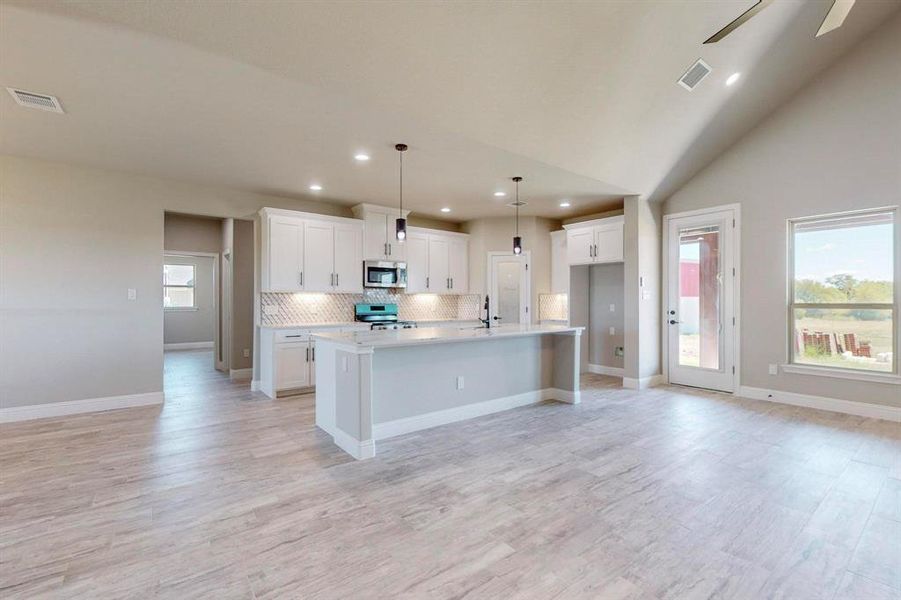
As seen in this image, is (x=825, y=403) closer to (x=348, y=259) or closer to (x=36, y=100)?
(x=348, y=259)

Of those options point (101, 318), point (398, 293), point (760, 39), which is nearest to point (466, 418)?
point (398, 293)

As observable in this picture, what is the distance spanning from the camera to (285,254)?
19.4ft

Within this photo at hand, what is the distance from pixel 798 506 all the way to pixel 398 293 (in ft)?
19.2

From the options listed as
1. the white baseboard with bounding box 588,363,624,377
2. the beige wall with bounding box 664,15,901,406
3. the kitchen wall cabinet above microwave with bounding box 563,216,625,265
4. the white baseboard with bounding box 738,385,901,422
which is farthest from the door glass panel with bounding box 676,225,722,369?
the white baseboard with bounding box 588,363,624,377

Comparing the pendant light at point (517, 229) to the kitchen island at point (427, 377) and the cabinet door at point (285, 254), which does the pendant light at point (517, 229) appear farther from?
the cabinet door at point (285, 254)

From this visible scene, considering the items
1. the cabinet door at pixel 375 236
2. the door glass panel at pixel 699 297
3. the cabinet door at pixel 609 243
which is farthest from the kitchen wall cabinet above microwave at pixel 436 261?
the door glass panel at pixel 699 297

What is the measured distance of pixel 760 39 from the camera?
402 centimetres

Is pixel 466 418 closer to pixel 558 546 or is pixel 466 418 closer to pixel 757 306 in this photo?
pixel 558 546

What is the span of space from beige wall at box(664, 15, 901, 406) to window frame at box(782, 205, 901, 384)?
2.4 inches

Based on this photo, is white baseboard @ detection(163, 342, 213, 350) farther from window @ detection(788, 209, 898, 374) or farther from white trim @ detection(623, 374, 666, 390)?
window @ detection(788, 209, 898, 374)

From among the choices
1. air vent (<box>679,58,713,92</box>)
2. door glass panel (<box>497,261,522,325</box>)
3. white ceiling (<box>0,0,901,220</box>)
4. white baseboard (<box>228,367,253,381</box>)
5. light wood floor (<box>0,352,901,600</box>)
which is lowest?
light wood floor (<box>0,352,901,600</box>)

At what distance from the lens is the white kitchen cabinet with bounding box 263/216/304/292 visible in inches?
228

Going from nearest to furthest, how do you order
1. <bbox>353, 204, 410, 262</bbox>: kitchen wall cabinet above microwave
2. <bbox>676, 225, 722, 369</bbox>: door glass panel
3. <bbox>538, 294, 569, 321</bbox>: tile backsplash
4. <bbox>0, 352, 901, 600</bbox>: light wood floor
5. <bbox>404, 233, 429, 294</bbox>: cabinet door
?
<bbox>0, 352, 901, 600</bbox>: light wood floor < <bbox>676, 225, 722, 369</bbox>: door glass panel < <bbox>353, 204, 410, 262</bbox>: kitchen wall cabinet above microwave < <bbox>404, 233, 429, 294</bbox>: cabinet door < <bbox>538, 294, 569, 321</bbox>: tile backsplash

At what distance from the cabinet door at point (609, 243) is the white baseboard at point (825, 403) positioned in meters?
2.44
